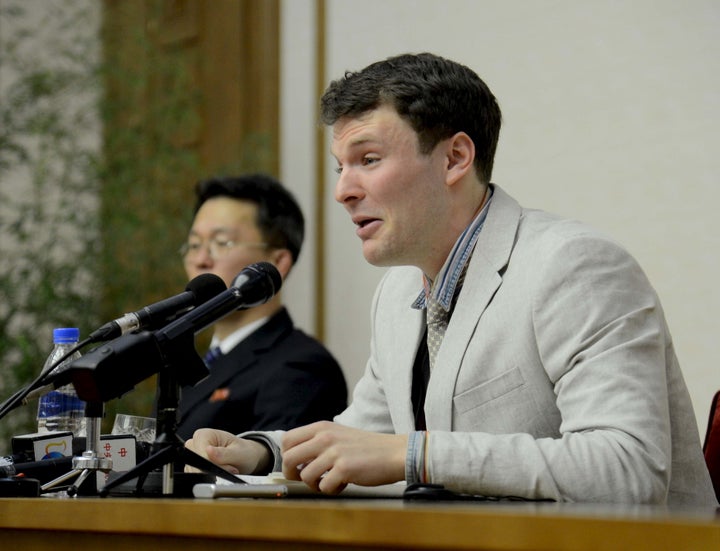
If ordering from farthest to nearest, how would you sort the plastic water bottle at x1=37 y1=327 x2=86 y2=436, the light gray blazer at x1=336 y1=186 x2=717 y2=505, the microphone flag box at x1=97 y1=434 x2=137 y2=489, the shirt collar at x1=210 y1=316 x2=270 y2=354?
the shirt collar at x1=210 y1=316 x2=270 y2=354 → the plastic water bottle at x1=37 y1=327 x2=86 y2=436 → the microphone flag box at x1=97 y1=434 x2=137 y2=489 → the light gray blazer at x1=336 y1=186 x2=717 y2=505

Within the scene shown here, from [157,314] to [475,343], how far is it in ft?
1.73

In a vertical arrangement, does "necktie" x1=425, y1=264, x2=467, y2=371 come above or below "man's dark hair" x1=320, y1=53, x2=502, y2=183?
below

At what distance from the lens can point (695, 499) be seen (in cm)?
160

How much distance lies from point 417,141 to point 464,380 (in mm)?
454

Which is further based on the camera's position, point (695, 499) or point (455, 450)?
point (695, 499)

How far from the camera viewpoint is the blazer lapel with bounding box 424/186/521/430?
5.43ft

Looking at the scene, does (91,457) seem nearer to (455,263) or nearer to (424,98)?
(455,263)

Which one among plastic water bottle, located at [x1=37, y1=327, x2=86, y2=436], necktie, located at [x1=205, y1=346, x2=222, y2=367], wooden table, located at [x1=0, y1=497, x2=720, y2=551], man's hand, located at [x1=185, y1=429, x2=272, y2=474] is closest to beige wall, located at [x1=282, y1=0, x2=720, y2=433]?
necktie, located at [x1=205, y1=346, x2=222, y2=367]

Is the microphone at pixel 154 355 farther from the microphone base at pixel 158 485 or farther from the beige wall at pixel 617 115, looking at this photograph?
the beige wall at pixel 617 115

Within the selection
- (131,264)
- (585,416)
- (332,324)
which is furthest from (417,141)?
(131,264)

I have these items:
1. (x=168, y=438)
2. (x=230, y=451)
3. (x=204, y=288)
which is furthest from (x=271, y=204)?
(x=168, y=438)

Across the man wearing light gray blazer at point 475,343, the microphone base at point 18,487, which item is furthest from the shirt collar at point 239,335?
the microphone base at point 18,487

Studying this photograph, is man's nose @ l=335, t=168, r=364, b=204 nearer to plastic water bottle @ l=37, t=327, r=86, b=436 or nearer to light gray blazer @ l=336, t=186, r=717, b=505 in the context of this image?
light gray blazer @ l=336, t=186, r=717, b=505

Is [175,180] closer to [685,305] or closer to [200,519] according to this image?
[685,305]
